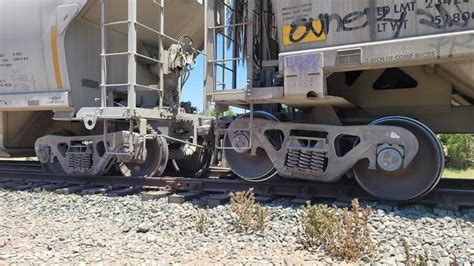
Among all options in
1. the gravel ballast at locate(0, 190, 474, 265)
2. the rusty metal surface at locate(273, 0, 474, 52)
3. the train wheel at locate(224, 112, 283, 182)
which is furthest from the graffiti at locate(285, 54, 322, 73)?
the gravel ballast at locate(0, 190, 474, 265)

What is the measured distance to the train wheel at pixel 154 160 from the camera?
7719 mm

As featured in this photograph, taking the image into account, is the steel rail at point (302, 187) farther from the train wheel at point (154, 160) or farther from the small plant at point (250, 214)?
the small plant at point (250, 214)

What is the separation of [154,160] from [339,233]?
4.74 metres

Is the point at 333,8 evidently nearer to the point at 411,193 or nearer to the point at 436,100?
the point at 436,100

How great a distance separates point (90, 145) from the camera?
7.81 metres

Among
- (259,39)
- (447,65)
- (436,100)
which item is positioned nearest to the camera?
(447,65)

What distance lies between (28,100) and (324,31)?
5.66m

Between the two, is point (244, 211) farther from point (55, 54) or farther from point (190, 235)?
point (55, 54)

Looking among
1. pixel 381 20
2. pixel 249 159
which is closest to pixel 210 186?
pixel 249 159

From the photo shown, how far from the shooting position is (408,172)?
5.42 m

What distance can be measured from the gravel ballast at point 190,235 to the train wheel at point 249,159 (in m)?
0.63

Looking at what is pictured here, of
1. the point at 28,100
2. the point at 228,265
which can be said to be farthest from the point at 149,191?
the point at 228,265

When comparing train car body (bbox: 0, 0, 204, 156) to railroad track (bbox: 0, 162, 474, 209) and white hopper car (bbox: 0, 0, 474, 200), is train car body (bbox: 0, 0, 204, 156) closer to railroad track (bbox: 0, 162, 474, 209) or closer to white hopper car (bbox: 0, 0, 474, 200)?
white hopper car (bbox: 0, 0, 474, 200)

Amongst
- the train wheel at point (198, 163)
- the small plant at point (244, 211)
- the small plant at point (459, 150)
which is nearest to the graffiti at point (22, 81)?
the train wheel at point (198, 163)
